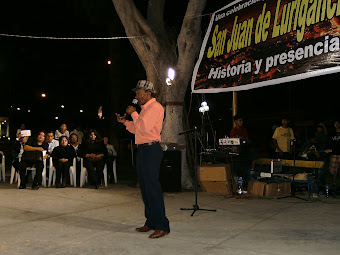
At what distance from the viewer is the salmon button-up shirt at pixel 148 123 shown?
495cm

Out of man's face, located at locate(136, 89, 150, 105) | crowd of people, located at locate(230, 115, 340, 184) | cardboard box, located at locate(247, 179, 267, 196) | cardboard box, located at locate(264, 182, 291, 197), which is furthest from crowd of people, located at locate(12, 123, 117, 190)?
man's face, located at locate(136, 89, 150, 105)

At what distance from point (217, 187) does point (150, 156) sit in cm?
404

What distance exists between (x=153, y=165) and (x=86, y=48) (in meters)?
26.7

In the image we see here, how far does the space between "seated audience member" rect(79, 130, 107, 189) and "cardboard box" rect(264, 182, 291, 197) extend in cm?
421

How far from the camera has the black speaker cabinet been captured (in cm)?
898

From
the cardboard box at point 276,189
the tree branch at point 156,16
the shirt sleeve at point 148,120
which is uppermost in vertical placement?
the tree branch at point 156,16

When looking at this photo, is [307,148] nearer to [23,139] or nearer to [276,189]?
[276,189]

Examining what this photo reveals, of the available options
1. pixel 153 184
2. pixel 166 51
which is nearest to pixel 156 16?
pixel 166 51

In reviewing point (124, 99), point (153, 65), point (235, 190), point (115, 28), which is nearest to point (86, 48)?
point (124, 99)

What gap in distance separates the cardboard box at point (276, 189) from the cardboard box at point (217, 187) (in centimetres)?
80

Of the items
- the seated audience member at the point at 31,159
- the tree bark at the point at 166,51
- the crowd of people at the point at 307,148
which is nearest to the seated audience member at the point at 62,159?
the seated audience member at the point at 31,159

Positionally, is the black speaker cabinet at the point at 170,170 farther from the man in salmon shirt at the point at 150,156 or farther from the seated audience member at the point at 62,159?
the man in salmon shirt at the point at 150,156

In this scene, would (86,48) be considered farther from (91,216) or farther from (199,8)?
(91,216)

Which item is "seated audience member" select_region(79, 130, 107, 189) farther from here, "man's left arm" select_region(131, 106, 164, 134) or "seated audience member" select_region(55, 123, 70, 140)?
"man's left arm" select_region(131, 106, 164, 134)
